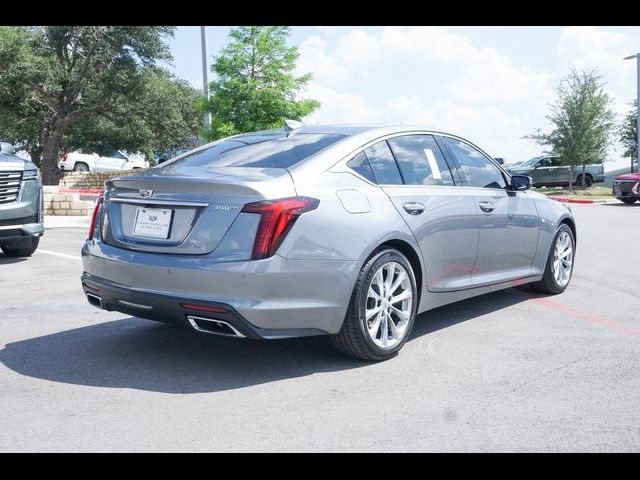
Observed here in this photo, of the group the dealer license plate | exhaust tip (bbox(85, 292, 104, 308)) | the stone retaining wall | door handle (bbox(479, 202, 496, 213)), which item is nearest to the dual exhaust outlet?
the dealer license plate

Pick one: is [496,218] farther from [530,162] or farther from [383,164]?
[530,162]

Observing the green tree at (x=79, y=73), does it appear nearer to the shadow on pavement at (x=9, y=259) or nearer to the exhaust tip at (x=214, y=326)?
the shadow on pavement at (x=9, y=259)

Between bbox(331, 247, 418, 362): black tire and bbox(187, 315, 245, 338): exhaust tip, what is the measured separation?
71 cm

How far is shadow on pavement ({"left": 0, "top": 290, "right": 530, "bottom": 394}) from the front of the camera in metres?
4.43

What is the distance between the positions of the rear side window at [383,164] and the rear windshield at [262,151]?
9.9 inches

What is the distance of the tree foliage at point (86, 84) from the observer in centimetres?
2666

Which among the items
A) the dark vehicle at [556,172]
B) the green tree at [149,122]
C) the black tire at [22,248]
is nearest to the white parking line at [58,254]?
the black tire at [22,248]

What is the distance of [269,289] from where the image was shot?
13.8 ft

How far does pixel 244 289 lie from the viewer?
418 centimetres

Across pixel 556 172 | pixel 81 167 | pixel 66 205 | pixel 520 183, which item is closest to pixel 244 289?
pixel 520 183
